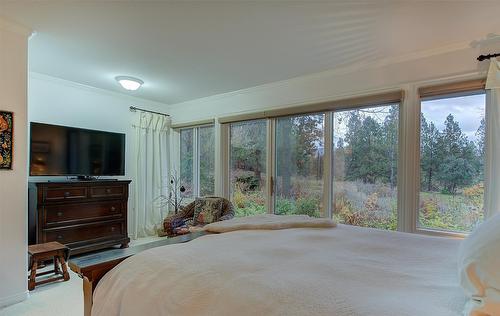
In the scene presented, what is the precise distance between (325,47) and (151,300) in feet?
8.72

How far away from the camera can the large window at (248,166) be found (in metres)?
4.27

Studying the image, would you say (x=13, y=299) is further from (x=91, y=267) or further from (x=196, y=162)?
(x=196, y=162)

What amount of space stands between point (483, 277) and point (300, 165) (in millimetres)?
3063

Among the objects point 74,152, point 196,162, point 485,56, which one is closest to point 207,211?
point 196,162

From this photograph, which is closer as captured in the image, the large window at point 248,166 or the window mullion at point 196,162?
the large window at point 248,166

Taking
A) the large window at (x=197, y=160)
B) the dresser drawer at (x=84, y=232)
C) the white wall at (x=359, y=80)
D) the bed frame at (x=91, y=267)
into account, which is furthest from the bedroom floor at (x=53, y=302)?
the white wall at (x=359, y=80)

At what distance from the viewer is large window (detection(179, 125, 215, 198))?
198 inches

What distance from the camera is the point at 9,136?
2.41 meters

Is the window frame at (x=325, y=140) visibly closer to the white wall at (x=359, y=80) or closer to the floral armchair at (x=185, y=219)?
the white wall at (x=359, y=80)

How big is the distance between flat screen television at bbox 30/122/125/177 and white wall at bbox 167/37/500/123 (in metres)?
1.62

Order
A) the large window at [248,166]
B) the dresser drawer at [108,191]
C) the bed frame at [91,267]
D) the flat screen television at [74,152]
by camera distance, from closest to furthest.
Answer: the bed frame at [91,267], the flat screen television at [74,152], the dresser drawer at [108,191], the large window at [248,166]

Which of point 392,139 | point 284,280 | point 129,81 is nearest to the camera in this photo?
point 284,280

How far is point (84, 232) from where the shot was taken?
3.69 metres

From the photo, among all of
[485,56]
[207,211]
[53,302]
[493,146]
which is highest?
[485,56]
